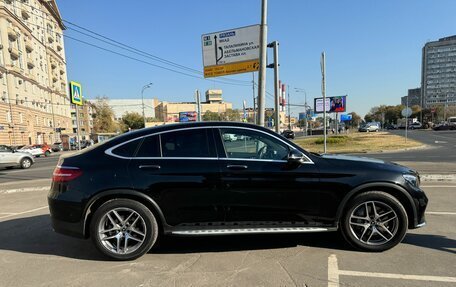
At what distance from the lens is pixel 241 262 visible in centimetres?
388

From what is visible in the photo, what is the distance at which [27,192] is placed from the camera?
30.8 feet

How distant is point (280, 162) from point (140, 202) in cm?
185

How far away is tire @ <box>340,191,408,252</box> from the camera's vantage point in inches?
161

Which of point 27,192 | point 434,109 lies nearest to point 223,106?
point 434,109

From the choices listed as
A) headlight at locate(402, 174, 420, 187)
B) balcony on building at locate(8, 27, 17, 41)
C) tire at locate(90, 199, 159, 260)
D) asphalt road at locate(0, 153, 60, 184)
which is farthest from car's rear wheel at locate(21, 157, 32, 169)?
balcony on building at locate(8, 27, 17, 41)

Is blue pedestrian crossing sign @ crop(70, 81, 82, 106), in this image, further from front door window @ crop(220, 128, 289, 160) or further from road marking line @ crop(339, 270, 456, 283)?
road marking line @ crop(339, 270, 456, 283)

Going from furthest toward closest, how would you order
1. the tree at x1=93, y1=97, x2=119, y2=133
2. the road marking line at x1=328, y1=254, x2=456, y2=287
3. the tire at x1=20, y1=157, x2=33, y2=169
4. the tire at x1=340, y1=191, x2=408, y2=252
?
the tree at x1=93, y1=97, x2=119, y2=133
the tire at x1=20, y1=157, x2=33, y2=169
the tire at x1=340, y1=191, x2=408, y2=252
the road marking line at x1=328, y1=254, x2=456, y2=287

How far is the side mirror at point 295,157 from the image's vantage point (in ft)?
13.0

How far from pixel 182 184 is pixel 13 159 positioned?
61.7ft

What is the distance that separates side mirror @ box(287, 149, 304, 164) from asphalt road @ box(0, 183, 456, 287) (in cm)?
120

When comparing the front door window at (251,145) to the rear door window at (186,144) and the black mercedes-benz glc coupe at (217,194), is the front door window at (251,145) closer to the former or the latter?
the black mercedes-benz glc coupe at (217,194)

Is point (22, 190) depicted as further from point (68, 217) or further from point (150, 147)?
point (150, 147)

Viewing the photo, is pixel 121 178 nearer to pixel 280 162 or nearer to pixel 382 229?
pixel 280 162

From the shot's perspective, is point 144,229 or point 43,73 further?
point 43,73
